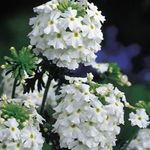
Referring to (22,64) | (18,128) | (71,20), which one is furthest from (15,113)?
(71,20)

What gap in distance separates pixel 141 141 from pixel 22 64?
0.57m

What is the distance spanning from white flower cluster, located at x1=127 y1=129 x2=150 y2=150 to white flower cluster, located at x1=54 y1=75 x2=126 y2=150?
0.31m

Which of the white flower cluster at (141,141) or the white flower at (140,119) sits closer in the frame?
the white flower at (140,119)

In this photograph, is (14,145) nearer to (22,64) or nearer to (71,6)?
(22,64)

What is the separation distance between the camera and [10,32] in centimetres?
550

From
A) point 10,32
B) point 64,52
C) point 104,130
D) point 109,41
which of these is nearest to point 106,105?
point 104,130

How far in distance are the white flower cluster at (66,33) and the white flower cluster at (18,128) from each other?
0.22m

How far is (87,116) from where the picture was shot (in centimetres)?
249

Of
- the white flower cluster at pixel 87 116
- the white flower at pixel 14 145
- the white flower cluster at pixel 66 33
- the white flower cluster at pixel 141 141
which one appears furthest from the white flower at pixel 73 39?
the white flower cluster at pixel 141 141

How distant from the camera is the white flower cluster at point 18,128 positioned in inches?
95.2

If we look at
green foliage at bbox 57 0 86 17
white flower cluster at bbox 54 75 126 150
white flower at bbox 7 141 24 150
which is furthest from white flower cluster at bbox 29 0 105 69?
white flower at bbox 7 141 24 150

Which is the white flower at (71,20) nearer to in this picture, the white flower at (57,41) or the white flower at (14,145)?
the white flower at (57,41)

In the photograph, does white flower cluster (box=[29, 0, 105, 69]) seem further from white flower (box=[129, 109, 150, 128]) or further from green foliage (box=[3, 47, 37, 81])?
white flower (box=[129, 109, 150, 128])

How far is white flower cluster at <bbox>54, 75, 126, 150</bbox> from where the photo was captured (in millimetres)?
2492
